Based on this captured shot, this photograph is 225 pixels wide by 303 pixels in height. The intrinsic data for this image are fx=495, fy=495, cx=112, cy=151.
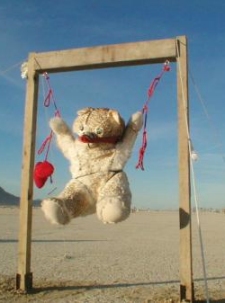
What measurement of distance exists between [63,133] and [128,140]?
75cm

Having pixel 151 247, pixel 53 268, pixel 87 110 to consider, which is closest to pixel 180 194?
pixel 87 110

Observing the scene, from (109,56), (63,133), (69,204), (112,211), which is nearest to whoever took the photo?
(112,211)

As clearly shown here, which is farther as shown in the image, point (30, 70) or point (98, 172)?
point (30, 70)

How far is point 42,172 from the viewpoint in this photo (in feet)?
17.9

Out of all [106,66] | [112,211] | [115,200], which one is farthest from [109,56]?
[112,211]

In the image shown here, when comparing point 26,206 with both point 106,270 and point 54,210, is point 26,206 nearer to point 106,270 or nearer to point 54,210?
point 54,210

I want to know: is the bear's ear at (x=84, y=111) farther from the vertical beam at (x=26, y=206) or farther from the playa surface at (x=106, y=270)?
the playa surface at (x=106, y=270)

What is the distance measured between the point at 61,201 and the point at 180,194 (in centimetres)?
134

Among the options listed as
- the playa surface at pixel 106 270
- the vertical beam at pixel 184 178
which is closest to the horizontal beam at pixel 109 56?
→ the vertical beam at pixel 184 178

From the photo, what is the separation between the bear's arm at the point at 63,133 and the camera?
5.23 m

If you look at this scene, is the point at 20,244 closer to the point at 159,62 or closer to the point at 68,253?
the point at 159,62

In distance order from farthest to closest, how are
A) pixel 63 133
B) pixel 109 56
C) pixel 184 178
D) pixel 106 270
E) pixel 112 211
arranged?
pixel 106 270
pixel 109 56
pixel 63 133
pixel 184 178
pixel 112 211

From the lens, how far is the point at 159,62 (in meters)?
5.33

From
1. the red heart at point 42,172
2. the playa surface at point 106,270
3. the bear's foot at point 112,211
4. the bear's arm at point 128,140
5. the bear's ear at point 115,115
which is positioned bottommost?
the playa surface at point 106,270
